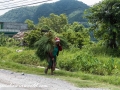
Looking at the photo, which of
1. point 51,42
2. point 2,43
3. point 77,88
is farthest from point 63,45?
point 2,43

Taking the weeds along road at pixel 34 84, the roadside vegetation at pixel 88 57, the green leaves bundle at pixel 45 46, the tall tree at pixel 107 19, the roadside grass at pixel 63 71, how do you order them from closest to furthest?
the weeds along road at pixel 34 84, the roadside grass at pixel 63 71, the roadside vegetation at pixel 88 57, the green leaves bundle at pixel 45 46, the tall tree at pixel 107 19

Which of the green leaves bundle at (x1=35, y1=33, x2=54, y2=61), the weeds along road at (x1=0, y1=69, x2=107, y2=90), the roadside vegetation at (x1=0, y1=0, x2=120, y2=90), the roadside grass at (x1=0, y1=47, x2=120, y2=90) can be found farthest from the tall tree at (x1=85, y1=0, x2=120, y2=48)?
the weeds along road at (x1=0, y1=69, x2=107, y2=90)

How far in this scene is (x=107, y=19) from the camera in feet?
62.6

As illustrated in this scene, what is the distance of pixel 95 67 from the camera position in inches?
564

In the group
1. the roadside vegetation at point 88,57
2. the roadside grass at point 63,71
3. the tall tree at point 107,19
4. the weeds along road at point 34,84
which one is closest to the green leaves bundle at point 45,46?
the roadside vegetation at point 88,57

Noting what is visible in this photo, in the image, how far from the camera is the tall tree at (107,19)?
740 inches

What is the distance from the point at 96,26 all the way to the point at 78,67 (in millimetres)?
6144

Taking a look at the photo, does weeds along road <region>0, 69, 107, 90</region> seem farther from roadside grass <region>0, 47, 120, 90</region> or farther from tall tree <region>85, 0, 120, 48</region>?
tall tree <region>85, 0, 120, 48</region>

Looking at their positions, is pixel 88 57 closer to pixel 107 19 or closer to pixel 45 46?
pixel 45 46

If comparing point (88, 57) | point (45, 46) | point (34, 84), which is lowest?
point (34, 84)

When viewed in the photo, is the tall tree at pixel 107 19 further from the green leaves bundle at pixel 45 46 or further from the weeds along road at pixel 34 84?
the weeds along road at pixel 34 84

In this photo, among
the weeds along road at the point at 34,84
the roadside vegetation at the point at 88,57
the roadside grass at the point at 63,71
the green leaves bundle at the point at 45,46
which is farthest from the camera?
the green leaves bundle at the point at 45,46

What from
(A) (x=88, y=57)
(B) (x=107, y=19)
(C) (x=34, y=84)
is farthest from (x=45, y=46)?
(B) (x=107, y=19)

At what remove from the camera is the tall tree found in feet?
61.7
